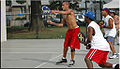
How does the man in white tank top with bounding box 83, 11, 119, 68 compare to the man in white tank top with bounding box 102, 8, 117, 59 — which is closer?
the man in white tank top with bounding box 83, 11, 119, 68

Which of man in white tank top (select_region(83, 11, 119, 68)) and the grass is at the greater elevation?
man in white tank top (select_region(83, 11, 119, 68))

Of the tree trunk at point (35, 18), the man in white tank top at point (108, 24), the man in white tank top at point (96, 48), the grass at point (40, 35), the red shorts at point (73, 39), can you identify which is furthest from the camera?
the tree trunk at point (35, 18)

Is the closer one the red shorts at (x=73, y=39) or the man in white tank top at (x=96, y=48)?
the man in white tank top at (x=96, y=48)

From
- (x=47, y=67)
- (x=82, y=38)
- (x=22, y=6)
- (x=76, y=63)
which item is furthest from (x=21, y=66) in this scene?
(x=22, y=6)

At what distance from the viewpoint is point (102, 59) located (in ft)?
22.9

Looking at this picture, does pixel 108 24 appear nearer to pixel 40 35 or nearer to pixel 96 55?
pixel 96 55

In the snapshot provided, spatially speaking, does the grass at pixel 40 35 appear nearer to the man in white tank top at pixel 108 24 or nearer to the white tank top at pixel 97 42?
the man in white tank top at pixel 108 24

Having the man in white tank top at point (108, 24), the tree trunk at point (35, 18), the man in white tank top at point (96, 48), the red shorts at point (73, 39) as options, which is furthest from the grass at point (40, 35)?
the man in white tank top at point (96, 48)

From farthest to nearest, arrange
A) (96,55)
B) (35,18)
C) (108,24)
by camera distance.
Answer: (35,18), (108,24), (96,55)

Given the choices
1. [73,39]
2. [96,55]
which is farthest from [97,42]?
[73,39]

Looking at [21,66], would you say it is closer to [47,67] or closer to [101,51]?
[47,67]

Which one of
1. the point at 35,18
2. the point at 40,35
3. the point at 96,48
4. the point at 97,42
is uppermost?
the point at 97,42

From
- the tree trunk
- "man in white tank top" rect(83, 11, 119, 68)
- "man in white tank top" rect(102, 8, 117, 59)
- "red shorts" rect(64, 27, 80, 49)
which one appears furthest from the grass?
"man in white tank top" rect(83, 11, 119, 68)

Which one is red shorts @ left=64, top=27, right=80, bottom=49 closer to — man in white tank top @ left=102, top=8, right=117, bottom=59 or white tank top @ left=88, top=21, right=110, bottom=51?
man in white tank top @ left=102, top=8, right=117, bottom=59
